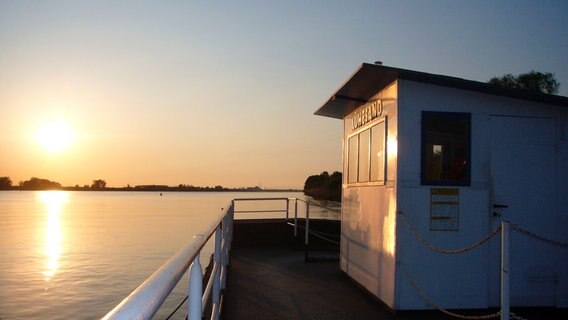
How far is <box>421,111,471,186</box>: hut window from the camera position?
686cm

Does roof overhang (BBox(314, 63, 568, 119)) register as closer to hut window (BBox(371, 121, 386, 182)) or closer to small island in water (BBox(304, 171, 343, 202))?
hut window (BBox(371, 121, 386, 182))

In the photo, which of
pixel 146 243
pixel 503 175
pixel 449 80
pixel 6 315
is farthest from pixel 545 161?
pixel 146 243

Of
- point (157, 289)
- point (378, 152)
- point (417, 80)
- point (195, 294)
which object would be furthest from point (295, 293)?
point (157, 289)

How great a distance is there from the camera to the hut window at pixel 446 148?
686 cm

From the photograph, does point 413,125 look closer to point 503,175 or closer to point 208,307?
point 503,175

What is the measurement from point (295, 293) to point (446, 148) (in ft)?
10.0

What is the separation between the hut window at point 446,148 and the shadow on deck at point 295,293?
5.47 ft

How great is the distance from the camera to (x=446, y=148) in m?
6.97

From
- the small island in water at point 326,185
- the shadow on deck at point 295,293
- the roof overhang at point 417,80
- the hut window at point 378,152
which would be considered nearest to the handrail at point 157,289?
the shadow on deck at point 295,293

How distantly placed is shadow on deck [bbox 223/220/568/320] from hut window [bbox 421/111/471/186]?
5.47 ft

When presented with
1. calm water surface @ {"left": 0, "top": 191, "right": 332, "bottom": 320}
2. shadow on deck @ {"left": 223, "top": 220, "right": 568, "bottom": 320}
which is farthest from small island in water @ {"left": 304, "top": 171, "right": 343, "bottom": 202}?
shadow on deck @ {"left": 223, "top": 220, "right": 568, "bottom": 320}

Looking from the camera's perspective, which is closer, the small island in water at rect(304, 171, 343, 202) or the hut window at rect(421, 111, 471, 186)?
the hut window at rect(421, 111, 471, 186)

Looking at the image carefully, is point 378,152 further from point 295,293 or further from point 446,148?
point 295,293

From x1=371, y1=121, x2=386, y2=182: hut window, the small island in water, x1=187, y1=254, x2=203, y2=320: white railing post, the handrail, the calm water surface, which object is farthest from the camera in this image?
the small island in water
